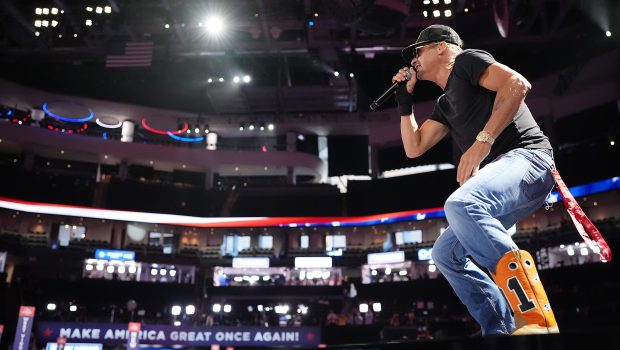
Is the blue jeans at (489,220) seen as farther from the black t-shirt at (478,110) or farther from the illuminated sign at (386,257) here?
the illuminated sign at (386,257)

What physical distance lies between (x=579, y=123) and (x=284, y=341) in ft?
69.8

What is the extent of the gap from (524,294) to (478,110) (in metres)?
1.13

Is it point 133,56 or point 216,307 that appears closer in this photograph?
point 133,56

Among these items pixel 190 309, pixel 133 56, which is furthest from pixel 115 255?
pixel 133 56

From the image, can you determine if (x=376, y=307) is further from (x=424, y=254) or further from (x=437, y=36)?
(x=437, y=36)

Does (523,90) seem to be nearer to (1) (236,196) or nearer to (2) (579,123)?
(2) (579,123)

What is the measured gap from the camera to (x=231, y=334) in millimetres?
22500

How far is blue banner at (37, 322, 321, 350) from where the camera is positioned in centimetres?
2180

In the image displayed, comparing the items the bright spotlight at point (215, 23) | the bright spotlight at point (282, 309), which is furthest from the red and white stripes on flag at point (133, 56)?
the bright spotlight at point (282, 309)

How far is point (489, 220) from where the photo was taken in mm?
2438

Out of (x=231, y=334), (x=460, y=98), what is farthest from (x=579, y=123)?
(x=460, y=98)

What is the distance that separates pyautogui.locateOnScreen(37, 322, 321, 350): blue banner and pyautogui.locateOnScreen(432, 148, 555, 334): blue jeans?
20.0 m

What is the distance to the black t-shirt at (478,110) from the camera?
2.74m

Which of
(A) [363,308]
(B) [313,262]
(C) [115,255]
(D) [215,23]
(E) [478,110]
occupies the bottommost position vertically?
(A) [363,308]
